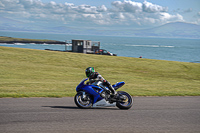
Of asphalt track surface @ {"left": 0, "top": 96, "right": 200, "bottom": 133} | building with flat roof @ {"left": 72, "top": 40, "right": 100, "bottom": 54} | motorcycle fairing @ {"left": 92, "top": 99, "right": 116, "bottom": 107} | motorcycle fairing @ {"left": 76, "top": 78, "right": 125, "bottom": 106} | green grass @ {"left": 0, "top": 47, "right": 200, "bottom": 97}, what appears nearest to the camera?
asphalt track surface @ {"left": 0, "top": 96, "right": 200, "bottom": 133}

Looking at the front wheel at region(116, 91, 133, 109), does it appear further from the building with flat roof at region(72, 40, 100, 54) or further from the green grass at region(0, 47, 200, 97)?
the building with flat roof at region(72, 40, 100, 54)

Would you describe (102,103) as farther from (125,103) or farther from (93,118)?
(93,118)

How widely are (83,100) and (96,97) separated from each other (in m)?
0.52

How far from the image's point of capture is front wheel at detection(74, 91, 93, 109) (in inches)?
402

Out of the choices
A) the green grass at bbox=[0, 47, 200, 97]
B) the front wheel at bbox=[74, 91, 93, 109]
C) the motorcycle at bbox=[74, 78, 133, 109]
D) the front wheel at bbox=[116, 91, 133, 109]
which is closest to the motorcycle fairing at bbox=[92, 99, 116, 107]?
the motorcycle at bbox=[74, 78, 133, 109]

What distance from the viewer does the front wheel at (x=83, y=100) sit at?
10211 millimetres

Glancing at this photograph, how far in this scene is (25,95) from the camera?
13.1m

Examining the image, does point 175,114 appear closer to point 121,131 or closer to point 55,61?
point 121,131

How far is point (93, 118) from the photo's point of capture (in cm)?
861

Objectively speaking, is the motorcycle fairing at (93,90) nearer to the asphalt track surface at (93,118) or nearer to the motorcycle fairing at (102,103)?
the motorcycle fairing at (102,103)

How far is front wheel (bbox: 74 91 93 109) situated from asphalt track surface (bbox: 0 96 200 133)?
0.78 feet

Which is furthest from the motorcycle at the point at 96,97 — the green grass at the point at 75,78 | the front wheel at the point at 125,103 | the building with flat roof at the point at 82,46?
the building with flat roof at the point at 82,46

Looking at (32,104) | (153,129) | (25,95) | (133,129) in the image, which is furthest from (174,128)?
(25,95)

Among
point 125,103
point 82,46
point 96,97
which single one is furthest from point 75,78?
point 82,46
